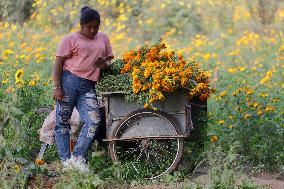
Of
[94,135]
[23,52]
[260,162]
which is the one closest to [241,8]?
[23,52]

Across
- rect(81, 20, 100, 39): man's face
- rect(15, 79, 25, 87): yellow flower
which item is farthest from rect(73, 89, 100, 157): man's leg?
rect(15, 79, 25, 87): yellow flower

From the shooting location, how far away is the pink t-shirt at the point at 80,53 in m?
6.07

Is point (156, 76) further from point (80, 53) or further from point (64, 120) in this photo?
point (64, 120)

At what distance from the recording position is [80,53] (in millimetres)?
6094

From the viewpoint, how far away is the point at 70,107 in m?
6.25

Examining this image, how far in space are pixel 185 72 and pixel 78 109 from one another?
42.5 inches

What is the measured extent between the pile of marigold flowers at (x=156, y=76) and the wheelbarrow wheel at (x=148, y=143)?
0.21m

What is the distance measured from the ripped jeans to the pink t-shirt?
7cm

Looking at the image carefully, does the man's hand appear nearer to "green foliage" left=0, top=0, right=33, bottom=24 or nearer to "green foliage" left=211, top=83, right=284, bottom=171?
"green foliage" left=211, top=83, right=284, bottom=171

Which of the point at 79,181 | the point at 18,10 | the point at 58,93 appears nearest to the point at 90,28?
the point at 58,93

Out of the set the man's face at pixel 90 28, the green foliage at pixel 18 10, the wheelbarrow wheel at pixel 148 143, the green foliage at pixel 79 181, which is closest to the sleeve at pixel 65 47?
the man's face at pixel 90 28

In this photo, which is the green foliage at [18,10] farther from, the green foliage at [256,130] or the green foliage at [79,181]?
the green foliage at [79,181]

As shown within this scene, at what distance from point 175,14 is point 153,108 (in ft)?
31.8

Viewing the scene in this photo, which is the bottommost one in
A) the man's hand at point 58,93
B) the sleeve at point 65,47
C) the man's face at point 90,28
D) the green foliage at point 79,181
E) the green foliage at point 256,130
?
the green foliage at point 79,181
